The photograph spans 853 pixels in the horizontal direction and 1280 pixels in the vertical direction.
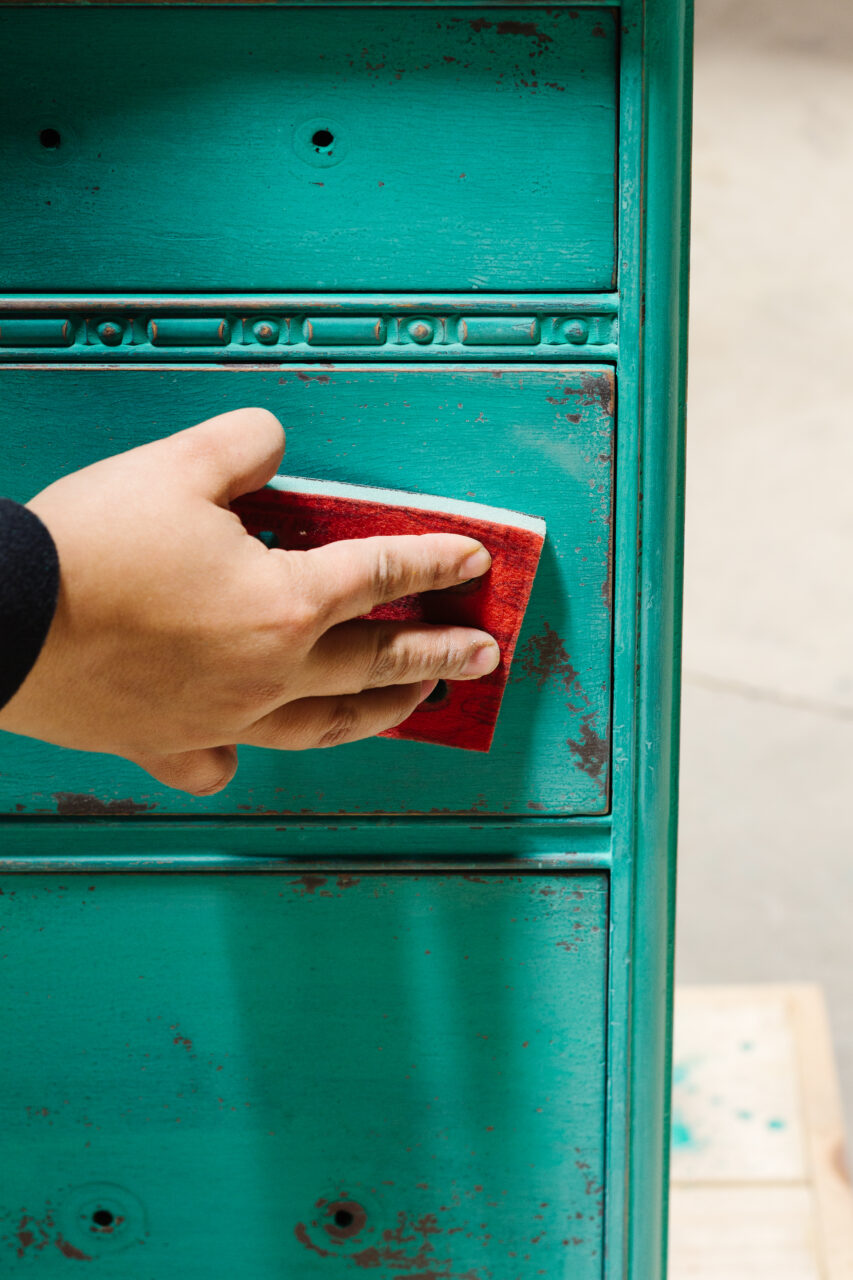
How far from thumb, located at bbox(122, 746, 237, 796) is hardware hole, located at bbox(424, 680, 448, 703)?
0.11m

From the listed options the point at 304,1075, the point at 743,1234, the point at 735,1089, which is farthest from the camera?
the point at 735,1089

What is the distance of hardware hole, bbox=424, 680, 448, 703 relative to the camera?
1.73 ft

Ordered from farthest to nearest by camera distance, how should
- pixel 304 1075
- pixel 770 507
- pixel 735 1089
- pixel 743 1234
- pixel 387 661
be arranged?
pixel 770 507 < pixel 735 1089 < pixel 743 1234 < pixel 304 1075 < pixel 387 661

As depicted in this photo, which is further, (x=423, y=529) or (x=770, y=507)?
(x=770, y=507)

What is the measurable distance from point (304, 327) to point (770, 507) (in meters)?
1.91

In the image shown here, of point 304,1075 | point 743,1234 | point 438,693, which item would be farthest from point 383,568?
point 743,1234

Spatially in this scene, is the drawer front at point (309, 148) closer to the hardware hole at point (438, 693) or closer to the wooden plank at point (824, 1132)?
the hardware hole at point (438, 693)

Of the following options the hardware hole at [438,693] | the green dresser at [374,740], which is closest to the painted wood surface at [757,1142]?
the green dresser at [374,740]

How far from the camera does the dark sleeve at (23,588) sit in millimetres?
364

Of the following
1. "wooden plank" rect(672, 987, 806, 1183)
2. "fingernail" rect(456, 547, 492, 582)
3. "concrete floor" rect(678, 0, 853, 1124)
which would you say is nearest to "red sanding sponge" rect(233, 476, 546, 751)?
"fingernail" rect(456, 547, 492, 582)

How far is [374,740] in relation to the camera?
549 mm

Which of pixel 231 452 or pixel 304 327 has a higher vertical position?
pixel 304 327

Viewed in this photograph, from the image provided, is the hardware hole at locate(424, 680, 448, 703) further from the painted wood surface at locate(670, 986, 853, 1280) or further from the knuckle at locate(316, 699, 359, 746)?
the painted wood surface at locate(670, 986, 853, 1280)

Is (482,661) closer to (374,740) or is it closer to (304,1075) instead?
(374,740)
